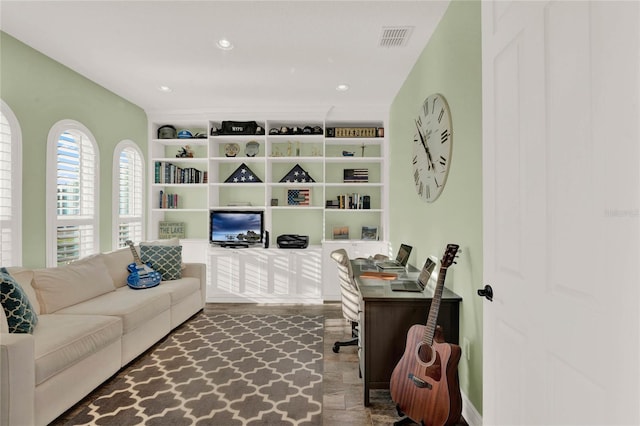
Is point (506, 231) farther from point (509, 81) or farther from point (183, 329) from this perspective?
point (183, 329)

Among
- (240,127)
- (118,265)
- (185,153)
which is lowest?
(118,265)

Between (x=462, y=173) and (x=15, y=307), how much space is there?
2.92 m

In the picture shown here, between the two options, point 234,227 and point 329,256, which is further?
point 234,227

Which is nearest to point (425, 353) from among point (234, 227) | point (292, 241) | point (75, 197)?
point (292, 241)

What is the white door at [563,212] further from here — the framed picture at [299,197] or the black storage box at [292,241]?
the framed picture at [299,197]

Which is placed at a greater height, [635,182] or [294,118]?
[294,118]

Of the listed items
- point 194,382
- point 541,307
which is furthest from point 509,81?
point 194,382

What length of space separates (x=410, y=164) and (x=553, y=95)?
95.6 inches

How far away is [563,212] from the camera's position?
1.03 meters

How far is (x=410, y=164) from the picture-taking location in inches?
138

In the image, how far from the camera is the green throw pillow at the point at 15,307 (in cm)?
217

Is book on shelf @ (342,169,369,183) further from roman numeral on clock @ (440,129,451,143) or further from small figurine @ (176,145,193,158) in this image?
roman numeral on clock @ (440,129,451,143)

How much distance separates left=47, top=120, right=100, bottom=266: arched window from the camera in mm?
3367

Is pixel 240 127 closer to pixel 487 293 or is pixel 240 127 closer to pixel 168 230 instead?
pixel 168 230
